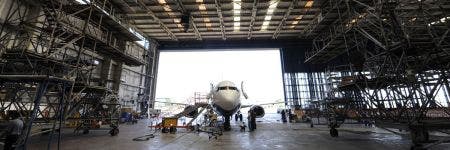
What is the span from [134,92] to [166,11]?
16.4m

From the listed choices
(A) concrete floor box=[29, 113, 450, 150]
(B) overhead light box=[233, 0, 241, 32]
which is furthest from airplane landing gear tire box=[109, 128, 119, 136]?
(B) overhead light box=[233, 0, 241, 32]

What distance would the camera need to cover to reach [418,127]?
281 inches

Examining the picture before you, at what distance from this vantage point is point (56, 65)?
10945mm

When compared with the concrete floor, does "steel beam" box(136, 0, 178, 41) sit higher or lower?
higher

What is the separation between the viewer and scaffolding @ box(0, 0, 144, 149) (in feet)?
26.1

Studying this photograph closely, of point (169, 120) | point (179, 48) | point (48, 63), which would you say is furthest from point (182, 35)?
point (48, 63)

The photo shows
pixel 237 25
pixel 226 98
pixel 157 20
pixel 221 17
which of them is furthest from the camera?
pixel 237 25

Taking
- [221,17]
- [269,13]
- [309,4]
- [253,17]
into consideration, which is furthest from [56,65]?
[309,4]

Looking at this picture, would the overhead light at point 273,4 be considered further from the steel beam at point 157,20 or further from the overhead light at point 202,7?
the steel beam at point 157,20

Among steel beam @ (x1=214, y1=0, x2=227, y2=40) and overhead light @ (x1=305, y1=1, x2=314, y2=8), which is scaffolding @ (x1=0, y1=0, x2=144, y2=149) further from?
overhead light @ (x1=305, y1=1, x2=314, y2=8)

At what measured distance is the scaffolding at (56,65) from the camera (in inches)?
314

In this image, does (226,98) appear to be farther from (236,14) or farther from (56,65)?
(236,14)

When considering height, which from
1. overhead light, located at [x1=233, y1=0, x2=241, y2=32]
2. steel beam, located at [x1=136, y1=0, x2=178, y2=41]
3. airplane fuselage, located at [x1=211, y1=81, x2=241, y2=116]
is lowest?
airplane fuselage, located at [x1=211, y1=81, x2=241, y2=116]

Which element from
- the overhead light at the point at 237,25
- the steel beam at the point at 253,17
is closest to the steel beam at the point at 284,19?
the steel beam at the point at 253,17
